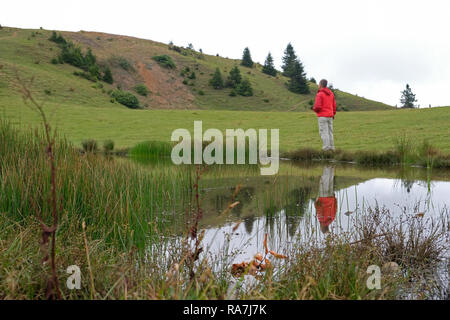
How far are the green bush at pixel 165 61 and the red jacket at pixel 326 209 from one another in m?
73.0

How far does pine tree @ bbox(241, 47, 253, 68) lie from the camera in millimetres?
89812

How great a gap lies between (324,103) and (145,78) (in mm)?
60719

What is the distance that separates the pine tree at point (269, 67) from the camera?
85.1 m

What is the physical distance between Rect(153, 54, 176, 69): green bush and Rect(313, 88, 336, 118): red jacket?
6631cm

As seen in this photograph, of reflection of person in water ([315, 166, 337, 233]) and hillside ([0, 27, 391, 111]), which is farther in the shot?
hillside ([0, 27, 391, 111])

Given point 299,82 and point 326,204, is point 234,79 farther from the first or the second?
point 326,204

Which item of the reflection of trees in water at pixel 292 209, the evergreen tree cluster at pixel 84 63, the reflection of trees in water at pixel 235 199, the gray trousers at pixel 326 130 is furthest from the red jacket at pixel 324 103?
the evergreen tree cluster at pixel 84 63

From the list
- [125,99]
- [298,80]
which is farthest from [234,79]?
[125,99]

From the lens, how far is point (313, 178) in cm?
888

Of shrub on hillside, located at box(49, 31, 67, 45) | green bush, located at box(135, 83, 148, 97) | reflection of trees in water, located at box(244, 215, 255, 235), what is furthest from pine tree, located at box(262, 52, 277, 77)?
reflection of trees in water, located at box(244, 215, 255, 235)

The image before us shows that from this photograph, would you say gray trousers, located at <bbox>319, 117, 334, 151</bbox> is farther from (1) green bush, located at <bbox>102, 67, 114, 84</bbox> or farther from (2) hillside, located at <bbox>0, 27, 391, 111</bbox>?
(1) green bush, located at <bbox>102, 67, 114, 84</bbox>

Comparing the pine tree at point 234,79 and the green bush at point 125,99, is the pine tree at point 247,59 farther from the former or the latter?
the green bush at point 125,99

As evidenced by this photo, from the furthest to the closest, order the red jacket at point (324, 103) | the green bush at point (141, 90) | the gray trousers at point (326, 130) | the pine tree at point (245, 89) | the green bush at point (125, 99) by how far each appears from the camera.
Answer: the pine tree at point (245, 89) < the green bush at point (141, 90) < the green bush at point (125, 99) < the gray trousers at point (326, 130) < the red jacket at point (324, 103)

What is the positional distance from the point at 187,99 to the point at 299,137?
48.3m
